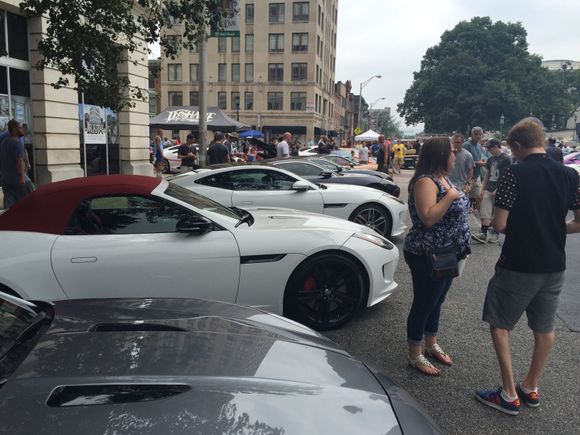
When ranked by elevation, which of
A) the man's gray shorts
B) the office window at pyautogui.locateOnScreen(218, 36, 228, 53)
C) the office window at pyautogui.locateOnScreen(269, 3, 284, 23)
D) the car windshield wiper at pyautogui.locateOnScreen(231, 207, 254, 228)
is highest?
the office window at pyautogui.locateOnScreen(269, 3, 284, 23)

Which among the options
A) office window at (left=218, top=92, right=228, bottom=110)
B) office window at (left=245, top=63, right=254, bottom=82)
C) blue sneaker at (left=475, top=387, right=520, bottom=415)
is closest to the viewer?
blue sneaker at (left=475, top=387, right=520, bottom=415)

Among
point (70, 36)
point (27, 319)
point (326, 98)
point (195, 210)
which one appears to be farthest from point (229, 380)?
point (326, 98)

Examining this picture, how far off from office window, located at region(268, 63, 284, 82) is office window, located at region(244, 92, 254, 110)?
9.29 feet

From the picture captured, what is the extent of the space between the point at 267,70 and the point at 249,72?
7.06ft

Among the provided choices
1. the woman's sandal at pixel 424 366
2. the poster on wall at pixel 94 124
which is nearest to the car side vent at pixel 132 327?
the woman's sandal at pixel 424 366

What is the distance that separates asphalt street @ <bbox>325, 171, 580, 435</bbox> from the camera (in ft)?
9.78

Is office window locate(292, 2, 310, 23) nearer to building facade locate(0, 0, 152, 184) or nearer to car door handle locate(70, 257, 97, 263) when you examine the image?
building facade locate(0, 0, 152, 184)

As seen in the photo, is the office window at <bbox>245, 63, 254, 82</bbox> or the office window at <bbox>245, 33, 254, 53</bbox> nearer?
the office window at <bbox>245, 33, 254, 53</bbox>

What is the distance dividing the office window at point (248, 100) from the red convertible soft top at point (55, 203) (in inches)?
2109

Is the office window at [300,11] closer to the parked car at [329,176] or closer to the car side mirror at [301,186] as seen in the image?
the parked car at [329,176]

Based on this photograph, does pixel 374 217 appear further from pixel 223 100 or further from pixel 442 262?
pixel 223 100

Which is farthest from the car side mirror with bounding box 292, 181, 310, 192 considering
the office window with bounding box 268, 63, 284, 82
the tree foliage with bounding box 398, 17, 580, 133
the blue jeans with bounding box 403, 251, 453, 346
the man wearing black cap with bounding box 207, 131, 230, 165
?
the tree foliage with bounding box 398, 17, 580, 133

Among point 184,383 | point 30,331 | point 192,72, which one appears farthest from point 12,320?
Answer: point 192,72

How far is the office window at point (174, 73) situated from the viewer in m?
56.2
